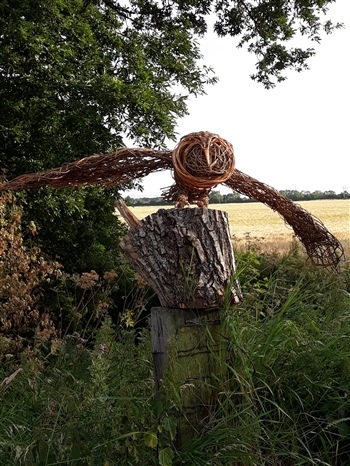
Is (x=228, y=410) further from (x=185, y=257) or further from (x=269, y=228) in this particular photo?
(x=269, y=228)

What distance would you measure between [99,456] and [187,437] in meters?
0.61

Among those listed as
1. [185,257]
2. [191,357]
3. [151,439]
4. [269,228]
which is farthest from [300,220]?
[269,228]

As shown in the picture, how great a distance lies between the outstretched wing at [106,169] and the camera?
12.4ft

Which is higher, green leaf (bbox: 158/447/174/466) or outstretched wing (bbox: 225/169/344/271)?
outstretched wing (bbox: 225/169/344/271)

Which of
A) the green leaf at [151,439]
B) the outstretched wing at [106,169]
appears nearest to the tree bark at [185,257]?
the outstretched wing at [106,169]

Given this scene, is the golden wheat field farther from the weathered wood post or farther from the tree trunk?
the tree trunk

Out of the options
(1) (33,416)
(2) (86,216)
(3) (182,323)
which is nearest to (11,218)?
(2) (86,216)

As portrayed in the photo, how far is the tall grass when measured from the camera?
2.75m

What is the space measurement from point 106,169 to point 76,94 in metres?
4.19

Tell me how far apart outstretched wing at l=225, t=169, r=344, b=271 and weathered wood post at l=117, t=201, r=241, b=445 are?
0.72 meters

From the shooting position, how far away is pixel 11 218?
697cm

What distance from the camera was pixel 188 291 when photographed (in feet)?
10.5

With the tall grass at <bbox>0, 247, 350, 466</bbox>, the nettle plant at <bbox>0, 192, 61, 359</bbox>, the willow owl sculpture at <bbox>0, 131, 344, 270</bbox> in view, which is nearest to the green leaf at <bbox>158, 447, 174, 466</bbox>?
the tall grass at <bbox>0, 247, 350, 466</bbox>

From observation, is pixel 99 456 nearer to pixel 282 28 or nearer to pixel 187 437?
pixel 187 437
